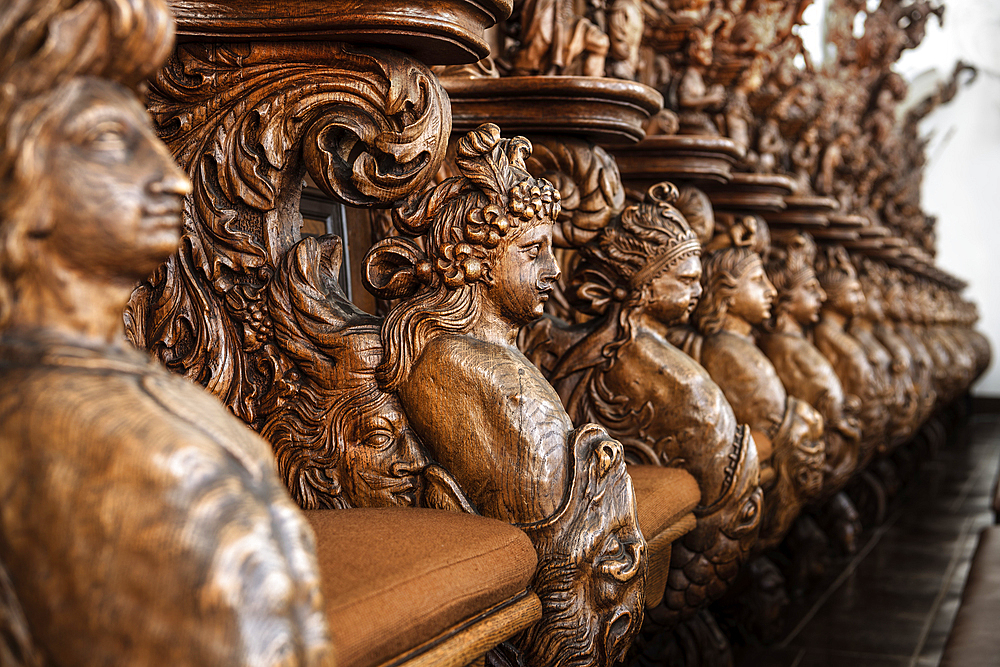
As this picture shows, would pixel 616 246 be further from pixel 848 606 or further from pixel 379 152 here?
pixel 848 606

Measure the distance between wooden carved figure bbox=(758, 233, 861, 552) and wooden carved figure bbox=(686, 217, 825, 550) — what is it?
1.94ft

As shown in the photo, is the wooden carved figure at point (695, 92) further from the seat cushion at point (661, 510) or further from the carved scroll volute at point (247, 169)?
the carved scroll volute at point (247, 169)

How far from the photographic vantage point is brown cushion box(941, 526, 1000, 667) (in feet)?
5.79

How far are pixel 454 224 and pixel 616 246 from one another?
788 mm

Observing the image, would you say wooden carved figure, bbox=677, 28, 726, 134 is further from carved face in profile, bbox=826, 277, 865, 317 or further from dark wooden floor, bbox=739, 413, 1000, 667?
dark wooden floor, bbox=739, 413, 1000, 667

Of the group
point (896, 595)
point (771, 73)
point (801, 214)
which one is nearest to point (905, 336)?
point (771, 73)

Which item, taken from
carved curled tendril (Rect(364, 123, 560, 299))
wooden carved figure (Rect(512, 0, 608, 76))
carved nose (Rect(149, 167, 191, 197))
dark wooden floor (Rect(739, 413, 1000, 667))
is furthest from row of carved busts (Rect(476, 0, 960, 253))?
carved nose (Rect(149, 167, 191, 197))

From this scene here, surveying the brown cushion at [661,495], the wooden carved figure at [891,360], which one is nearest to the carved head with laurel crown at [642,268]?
the brown cushion at [661,495]

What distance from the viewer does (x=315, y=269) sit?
1541mm

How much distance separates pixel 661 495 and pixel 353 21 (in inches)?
41.7

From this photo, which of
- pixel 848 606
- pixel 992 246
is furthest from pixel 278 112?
pixel 992 246

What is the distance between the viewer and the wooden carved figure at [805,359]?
3.48 meters

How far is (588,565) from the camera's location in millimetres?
1446

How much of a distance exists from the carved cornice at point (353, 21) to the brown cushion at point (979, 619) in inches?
52.6
